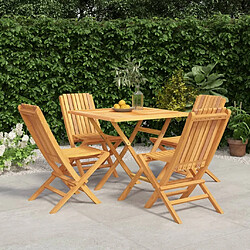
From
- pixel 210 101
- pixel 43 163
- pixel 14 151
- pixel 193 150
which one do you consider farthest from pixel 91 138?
pixel 193 150

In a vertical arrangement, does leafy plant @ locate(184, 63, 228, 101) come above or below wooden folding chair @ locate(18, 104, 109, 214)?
above

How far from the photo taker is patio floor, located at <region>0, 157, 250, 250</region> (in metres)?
3.49

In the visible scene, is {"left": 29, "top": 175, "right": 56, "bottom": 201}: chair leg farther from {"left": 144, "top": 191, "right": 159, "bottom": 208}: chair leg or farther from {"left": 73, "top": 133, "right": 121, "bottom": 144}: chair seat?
{"left": 144, "top": 191, "right": 159, "bottom": 208}: chair leg

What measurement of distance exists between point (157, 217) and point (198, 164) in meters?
0.68

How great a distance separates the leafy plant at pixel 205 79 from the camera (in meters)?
7.36

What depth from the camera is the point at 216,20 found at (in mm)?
7594

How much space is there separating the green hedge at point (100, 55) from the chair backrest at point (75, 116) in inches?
54.9

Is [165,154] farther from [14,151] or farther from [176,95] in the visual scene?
[176,95]

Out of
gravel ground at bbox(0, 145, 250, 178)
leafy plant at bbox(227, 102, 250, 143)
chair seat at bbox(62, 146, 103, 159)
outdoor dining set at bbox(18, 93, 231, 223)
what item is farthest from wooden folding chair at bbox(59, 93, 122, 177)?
leafy plant at bbox(227, 102, 250, 143)

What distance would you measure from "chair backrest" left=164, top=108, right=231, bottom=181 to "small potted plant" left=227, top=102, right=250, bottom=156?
9.29ft

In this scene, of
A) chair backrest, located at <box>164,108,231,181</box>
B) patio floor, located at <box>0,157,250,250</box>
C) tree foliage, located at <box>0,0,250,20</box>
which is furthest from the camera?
tree foliage, located at <box>0,0,250,20</box>

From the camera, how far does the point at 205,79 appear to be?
7.47 meters

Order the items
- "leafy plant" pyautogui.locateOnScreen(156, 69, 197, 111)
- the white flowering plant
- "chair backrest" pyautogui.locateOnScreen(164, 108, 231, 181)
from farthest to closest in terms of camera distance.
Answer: "leafy plant" pyautogui.locateOnScreen(156, 69, 197, 111) → the white flowering plant → "chair backrest" pyautogui.locateOnScreen(164, 108, 231, 181)

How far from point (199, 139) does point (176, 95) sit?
3.28 metres
